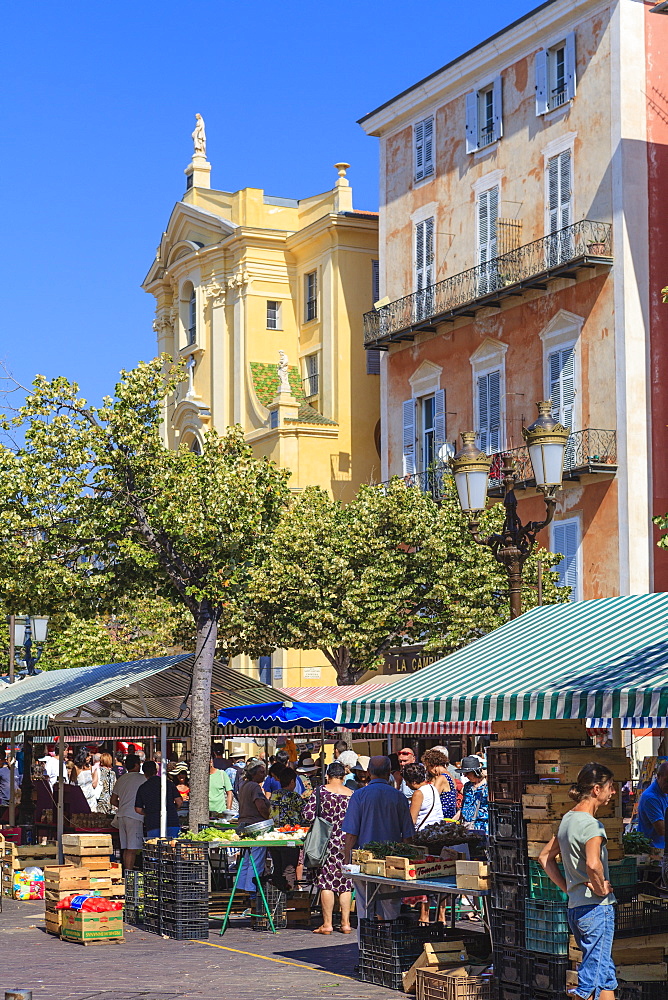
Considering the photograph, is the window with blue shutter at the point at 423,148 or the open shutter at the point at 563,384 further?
the window with blue shutter at the point at 423,148

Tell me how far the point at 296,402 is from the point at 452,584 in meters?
15.4

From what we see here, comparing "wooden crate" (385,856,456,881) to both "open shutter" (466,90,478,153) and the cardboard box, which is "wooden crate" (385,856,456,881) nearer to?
the cardboard box

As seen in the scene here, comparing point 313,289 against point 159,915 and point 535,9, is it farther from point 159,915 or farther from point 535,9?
point 159,915

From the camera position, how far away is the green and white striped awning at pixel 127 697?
63.4 ft

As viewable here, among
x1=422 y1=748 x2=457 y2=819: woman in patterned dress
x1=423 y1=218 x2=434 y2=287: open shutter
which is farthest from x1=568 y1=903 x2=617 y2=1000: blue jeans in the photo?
x1=423 y1=218 x2=434 y2=287: open shutter

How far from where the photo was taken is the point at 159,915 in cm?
1528

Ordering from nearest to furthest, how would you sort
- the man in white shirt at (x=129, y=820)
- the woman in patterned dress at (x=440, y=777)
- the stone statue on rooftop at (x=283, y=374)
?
the woman in patterned dress at (x=440, y=777) → the man in white shirt at (x=129, y=820) → the stone statue on rooftop at (x=283, y=374)

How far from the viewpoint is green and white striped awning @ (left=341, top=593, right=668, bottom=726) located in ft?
31.7

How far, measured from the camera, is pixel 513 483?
1603 cm

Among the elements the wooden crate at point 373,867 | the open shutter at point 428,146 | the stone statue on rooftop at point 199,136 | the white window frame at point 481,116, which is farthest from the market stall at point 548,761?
the stone statue on rooftop at point 199,136

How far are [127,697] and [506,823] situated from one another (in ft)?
31.5

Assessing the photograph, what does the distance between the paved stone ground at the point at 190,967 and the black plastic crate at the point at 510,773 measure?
6.00ft

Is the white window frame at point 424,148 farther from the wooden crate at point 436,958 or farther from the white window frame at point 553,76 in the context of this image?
the wooden crate at point 436,958

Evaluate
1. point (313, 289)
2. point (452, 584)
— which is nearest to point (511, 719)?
point (452, 584)
